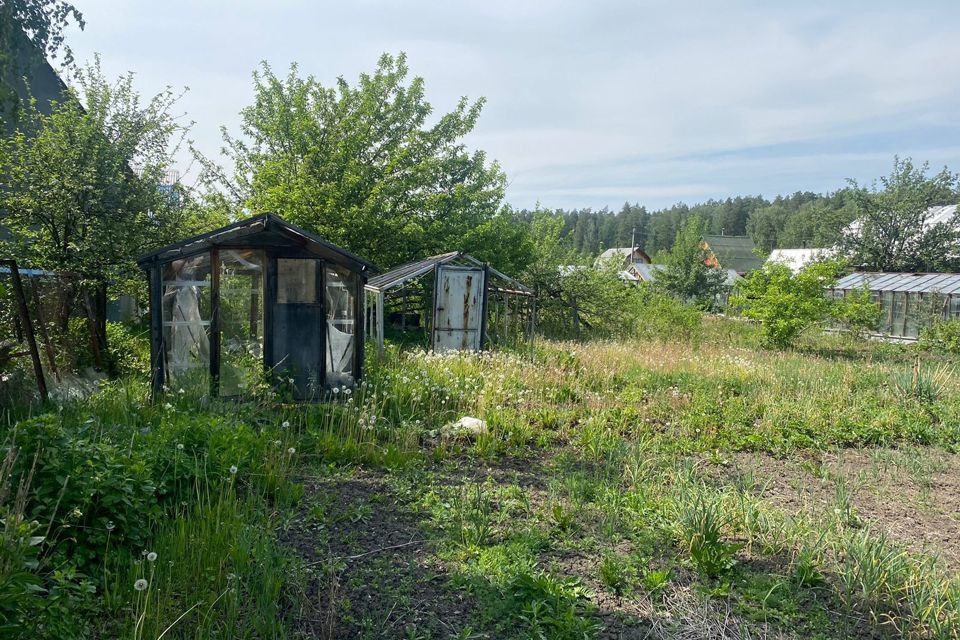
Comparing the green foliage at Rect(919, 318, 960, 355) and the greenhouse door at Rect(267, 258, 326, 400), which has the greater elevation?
the greenhouse door at Rect(267, 258, 326, 400)

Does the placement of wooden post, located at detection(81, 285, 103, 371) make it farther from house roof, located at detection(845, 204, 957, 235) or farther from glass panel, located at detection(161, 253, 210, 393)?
house roof, located at detection(845, 204, 957, 235)

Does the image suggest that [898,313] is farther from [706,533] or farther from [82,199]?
[82,199]

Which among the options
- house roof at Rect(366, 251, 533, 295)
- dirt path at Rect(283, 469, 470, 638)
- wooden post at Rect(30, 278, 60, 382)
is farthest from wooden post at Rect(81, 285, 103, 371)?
dirt path at Rect(283, 469, 470, 638)

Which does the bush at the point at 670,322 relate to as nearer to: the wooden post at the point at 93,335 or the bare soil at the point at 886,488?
the bare soil at the point at 886,488

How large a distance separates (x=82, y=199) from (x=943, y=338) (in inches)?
906

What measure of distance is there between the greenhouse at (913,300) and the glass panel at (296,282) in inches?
759

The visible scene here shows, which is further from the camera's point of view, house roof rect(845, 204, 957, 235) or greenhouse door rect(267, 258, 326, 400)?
house roof rect(845, 204, 957, 235)

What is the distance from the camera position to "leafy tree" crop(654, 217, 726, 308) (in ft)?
101

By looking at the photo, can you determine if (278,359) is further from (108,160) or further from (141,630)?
(141,630)

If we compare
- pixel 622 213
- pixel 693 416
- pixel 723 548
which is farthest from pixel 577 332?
pixel 622 213

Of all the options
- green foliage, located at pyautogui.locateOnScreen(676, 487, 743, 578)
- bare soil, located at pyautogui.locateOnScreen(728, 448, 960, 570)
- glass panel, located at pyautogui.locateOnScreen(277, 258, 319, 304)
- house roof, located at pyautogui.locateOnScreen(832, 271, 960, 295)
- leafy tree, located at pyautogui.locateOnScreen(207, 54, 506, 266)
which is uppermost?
leafy tree, located at pyautogui.locateOnScreen(207, 54, 506, 266)

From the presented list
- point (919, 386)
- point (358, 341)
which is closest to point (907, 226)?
point (919, 386)

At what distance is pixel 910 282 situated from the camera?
949 inches

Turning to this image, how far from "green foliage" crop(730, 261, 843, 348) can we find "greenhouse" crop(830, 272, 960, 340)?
4.98m
